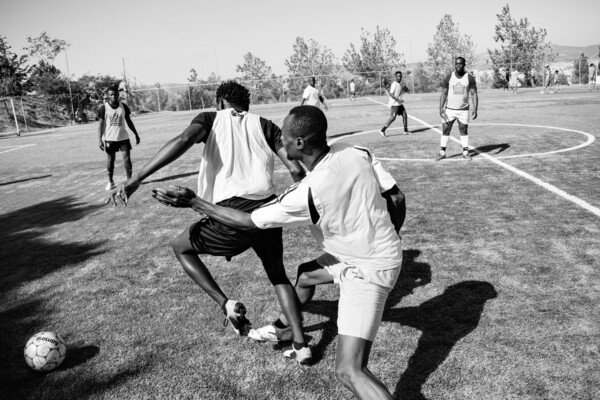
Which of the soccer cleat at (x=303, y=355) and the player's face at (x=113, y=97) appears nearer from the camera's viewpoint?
the soccer cleat at (x=303, y=355)

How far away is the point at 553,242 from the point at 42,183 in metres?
11.4

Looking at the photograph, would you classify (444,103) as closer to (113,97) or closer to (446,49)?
(113,97)

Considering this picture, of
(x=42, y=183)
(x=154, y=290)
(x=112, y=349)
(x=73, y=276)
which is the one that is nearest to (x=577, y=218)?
(x=154, y=290)

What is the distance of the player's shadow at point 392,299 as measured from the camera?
4027mm

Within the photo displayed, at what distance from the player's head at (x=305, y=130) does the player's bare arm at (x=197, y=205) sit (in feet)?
1.84

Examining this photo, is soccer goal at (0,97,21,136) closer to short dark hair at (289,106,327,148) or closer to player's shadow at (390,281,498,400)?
player's shadow at (390,281,498,400)

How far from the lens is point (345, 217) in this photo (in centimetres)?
288

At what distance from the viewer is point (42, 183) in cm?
1202

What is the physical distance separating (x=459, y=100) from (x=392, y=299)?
738 centimetres

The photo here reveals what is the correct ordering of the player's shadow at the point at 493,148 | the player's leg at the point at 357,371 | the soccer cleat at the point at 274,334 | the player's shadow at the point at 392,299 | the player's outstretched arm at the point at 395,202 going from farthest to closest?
the player's shadow at the point at 493,148
the player's shadow at the point at 392,299
the soccer cleat at the point at 274,334
the player's outstretched arm at the point at 395,202
the player's leg at the point at 357,371

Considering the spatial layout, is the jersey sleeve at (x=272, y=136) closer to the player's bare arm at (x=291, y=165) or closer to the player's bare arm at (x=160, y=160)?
the player's bare arm at (x=291, y=165)

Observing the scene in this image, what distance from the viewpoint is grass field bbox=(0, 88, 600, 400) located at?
347 cm

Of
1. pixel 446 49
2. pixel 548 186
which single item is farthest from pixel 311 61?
pixel 548 186

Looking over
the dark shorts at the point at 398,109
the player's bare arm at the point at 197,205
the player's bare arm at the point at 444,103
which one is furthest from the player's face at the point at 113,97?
the dark shorts at the point at 398,109
